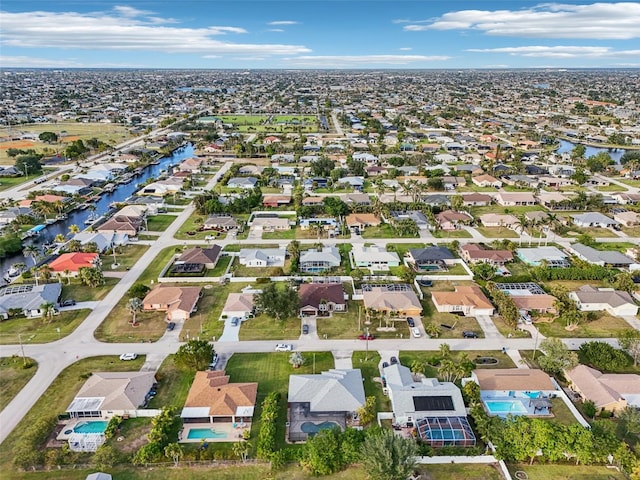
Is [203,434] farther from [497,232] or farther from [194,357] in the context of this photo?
[497,232]

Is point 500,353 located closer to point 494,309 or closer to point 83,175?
point 494,309

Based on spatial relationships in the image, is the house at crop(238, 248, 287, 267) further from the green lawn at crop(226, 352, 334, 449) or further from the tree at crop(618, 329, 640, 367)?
the tree at crop(618, 329, 640, 367)

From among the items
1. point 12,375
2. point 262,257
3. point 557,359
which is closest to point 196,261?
point 262,257

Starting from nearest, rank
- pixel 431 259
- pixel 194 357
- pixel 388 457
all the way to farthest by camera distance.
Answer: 1. pixel 388 457
2. pixel 194 357
3. pixel 431 259

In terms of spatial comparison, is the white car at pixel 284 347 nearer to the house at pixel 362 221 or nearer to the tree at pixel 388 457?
the tree at pixel 388 457

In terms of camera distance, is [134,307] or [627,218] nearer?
[134,307]

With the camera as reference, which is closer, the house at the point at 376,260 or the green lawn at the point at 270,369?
the green lawn at the point at 270,369

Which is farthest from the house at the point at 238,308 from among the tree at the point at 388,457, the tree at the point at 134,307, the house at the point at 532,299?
the house at the point at 532,299

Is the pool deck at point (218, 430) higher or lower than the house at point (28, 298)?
lower
